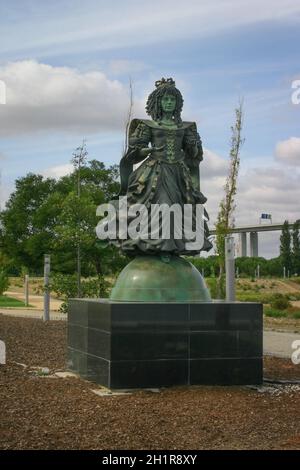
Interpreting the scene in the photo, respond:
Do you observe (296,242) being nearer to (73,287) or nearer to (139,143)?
(73,287)

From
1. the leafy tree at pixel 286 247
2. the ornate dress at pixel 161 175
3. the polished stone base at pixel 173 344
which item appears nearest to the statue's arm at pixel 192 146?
the ornate dress at pixel 161 175

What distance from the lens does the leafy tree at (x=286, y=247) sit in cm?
7025

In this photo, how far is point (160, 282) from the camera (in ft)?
32.1

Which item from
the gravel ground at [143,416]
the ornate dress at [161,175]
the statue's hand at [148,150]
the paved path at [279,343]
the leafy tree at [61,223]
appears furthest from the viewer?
the leafy tree at [61,223]

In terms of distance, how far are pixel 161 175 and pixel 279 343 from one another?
28.8ft

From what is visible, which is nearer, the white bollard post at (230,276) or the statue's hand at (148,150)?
the statue's hand at (148,150)

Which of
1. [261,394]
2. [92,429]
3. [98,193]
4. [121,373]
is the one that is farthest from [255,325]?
[98,193]

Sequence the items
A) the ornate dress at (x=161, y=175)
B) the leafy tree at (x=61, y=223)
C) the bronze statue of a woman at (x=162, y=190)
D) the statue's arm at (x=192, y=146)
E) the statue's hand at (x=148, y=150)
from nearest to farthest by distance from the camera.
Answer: the bronze statue of a woman at (x=162, y=190) → the ornate dress at (x=161, y=175) → the statue's hand at (x=148, y=150) → the statue's arm at (x=192, y=146) → the leafy tree at (x=61, y=223)

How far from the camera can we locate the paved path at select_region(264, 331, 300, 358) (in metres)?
15.3

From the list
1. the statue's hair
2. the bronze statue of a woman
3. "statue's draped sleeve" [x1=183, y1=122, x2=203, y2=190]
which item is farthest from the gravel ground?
the statue's hair

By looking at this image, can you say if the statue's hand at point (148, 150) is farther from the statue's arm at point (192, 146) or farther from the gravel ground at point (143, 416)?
the gravel ground at point (143, 416)

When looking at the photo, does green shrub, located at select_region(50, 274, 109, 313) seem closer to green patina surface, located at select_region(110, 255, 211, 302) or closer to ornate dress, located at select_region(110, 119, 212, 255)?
ornate dress, located at select_region(110, 119, 212, 255)

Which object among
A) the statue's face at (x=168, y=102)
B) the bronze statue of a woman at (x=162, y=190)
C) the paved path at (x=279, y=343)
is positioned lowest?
the paved path at (x=279, y=343)
